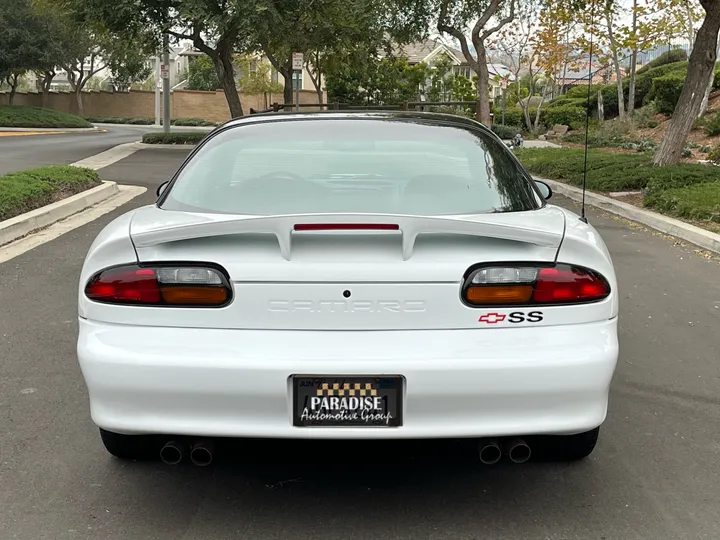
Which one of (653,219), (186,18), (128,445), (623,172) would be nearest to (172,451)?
(128,445)

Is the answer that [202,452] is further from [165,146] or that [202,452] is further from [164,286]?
[165,146]

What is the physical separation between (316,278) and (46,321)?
146 inches

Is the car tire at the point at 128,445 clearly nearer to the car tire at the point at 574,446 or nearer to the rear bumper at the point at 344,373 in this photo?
the rear bumper at the point at 344,373

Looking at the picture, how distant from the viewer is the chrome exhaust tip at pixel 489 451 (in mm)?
2972

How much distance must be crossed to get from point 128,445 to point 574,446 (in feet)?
6.23

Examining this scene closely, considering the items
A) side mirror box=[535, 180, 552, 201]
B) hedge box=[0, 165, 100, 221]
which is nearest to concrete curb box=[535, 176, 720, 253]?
side mirror box=[535, 180, 552, 201]

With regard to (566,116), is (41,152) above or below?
below

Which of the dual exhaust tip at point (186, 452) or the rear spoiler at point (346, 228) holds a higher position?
the rear spoiler at point (346, 228)

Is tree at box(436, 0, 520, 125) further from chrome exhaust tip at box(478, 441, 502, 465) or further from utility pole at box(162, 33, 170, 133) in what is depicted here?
chrome exhaust tip at box(478, 441, 502, 465)

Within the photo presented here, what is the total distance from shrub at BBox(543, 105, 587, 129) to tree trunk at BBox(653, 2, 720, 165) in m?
18.5

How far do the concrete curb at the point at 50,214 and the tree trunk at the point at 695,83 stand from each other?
31.5 ft

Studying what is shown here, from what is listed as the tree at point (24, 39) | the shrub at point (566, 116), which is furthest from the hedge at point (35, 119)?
the shrub at point (566, 116)

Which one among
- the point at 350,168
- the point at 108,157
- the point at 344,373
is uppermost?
the point at 350,168

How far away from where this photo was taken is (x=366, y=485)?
133 inches
